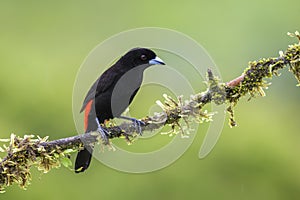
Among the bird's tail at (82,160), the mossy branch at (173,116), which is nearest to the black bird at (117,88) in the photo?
the bird's tail at (82,160)

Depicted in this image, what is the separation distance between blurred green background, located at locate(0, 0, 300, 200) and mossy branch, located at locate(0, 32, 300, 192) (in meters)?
4.50

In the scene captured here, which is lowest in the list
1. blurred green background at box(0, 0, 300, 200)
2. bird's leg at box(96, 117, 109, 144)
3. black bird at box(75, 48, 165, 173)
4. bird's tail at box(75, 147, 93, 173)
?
bird's leg at box(96, 117, 109, 144)

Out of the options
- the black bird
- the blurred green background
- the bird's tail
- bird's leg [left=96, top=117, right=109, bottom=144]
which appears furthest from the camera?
the blurred green background

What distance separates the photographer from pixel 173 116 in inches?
118

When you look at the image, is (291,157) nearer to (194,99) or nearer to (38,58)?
(38,58)

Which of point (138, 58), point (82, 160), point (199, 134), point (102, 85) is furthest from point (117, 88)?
point (199, 134)

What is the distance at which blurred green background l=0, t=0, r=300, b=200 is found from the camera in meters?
7.73

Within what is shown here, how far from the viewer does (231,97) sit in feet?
9.83

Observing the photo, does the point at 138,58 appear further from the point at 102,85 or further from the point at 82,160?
the point at 82,160

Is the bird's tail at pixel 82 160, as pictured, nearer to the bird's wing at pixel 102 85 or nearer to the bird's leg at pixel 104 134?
the bird's leg at pixel 104 134

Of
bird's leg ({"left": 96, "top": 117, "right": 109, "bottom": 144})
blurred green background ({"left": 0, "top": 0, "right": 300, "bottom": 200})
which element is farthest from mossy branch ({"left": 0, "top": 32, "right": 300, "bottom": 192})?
blurred green background ({"left": 0, "top": 0, "right": 300, "bottom": 200})

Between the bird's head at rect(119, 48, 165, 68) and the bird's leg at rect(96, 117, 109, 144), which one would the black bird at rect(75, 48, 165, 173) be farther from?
the bird's leg at rect(96, 117, 109, 144)

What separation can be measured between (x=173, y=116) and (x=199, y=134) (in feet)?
14.7

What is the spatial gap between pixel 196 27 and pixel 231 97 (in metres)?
6.98
